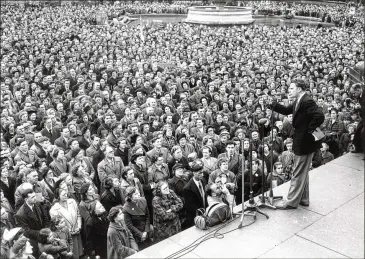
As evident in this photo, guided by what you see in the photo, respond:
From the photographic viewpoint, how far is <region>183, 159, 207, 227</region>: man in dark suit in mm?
6803

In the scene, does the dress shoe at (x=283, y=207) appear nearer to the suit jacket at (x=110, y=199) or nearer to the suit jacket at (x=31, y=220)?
the suit jacket at (x=110, y=199)

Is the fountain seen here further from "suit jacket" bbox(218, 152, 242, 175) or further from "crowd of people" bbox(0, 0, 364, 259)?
"suit jacket" bbox(218, 152, 242, 175)

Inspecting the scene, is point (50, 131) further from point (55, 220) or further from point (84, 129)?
point (55, 220)

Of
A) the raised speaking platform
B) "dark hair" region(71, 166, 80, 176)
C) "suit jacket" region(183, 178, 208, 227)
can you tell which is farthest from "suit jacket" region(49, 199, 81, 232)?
"suit jacket" region(183, 178, 208, 227)

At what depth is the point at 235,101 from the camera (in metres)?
12.8

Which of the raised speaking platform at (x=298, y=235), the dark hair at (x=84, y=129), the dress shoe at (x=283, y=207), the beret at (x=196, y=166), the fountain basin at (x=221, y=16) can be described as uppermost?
the fountain basin at (x=221, y=16)

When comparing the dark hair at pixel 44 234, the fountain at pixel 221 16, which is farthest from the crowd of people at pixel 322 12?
the dark hair at pixel 44 234

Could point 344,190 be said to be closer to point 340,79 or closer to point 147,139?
point 147,139

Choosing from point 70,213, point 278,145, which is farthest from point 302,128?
point 278,145

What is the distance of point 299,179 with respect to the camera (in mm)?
6016

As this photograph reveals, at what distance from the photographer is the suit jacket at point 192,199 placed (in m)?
6.80

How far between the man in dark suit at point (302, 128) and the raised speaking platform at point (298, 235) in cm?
38

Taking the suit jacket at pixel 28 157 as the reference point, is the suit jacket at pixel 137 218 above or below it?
below

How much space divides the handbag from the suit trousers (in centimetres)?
98
